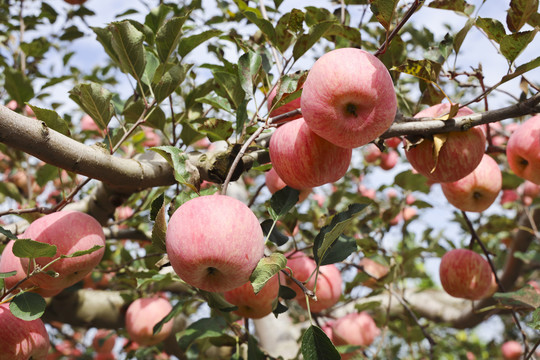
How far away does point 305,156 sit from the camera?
0.90m

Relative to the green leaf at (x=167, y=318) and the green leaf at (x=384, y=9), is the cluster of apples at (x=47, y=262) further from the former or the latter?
the green leaf at (x=384, y=9)

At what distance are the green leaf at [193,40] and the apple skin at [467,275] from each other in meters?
1.14

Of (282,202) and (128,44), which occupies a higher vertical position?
(128,44)

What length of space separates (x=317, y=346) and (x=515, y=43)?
744 mm

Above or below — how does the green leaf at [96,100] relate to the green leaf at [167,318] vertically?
above

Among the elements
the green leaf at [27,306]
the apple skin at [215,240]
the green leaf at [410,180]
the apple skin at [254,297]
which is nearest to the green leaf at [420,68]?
the apple skin at [215,240]

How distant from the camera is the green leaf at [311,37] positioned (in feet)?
3.23

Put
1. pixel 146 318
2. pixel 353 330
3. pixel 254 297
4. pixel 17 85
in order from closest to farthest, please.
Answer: pixel 254 297 < pixel 17 85 < pixel 146 318 < pixel 353 330

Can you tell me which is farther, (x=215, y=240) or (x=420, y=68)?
(x=420, y=68)

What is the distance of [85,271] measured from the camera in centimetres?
97

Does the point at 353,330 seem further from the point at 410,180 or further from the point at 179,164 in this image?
the point at 179,164

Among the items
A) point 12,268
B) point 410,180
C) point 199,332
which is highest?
point 410,180

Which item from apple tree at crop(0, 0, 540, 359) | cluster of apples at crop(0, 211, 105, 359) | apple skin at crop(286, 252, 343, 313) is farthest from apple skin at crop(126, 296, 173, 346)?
cluster of apples at crop(0, 211, 105, 359)

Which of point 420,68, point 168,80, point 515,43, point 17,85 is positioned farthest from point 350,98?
point 17,85
